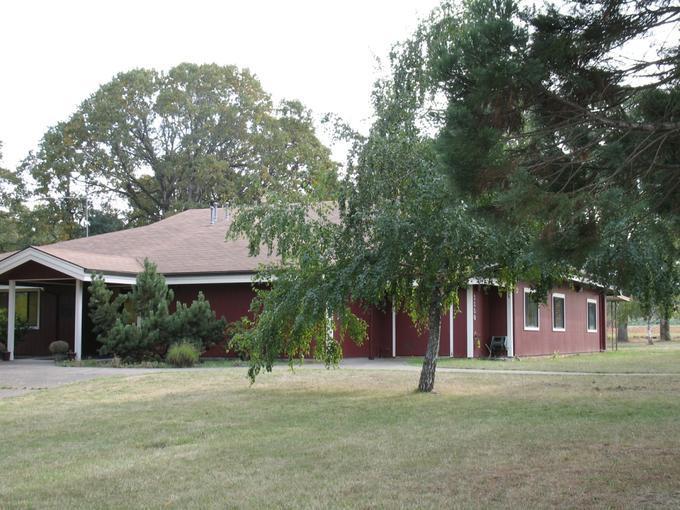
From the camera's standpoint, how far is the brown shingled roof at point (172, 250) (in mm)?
21250

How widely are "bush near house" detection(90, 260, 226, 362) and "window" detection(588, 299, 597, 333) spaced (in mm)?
15661

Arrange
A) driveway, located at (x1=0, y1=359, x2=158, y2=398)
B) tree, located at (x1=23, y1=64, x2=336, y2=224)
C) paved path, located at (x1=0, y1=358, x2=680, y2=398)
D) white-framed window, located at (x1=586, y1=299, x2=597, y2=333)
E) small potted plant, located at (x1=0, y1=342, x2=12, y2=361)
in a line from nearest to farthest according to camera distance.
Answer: driveway, located at (x1=0, y1=359, x2=158, y2=398)
paved path, located at (x1=0, y1=358, x2=680, y2=398)
small potted plant, located at (x1=0, y1=342, x2=12, y2=361)
white-framed window, located at (x1=586, y1=299, x2=597, y2=333)
tree, located at (x1=23, y1=64, x2=336, y2=224)

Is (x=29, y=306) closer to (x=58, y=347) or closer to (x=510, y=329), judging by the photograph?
(x=58, y=347)

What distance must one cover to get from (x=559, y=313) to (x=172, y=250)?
42.9 ft

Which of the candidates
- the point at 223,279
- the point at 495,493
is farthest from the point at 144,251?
the point at 495,493

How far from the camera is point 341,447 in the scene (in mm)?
7770

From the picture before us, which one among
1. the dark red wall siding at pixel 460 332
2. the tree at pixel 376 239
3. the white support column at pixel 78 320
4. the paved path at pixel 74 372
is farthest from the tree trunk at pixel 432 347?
the white support column at pixel 78 320

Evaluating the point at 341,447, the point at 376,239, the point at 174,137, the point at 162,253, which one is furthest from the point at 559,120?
the point at 174,137

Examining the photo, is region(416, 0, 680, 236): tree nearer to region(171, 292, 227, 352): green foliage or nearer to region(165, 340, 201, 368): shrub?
region(165, 340, 201, 368): shrub

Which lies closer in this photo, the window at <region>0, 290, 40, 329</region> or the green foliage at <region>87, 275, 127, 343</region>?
the green foliage at <region>87, 275, 127, 343</region>

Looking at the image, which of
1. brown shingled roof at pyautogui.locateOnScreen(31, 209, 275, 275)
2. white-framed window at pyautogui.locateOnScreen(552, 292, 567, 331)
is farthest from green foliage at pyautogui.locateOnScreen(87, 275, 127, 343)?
white-framed window at pyautogui.locateOnScreen(552, 292, 567, 331)

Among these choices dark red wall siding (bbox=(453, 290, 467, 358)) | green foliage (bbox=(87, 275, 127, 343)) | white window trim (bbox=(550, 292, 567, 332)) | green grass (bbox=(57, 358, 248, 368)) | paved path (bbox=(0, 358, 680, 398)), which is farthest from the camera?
white window trim (bbox=(550, 292, 567, 332))

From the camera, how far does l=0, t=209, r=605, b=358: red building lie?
20.9 metres

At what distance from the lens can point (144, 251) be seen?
24.5 m
